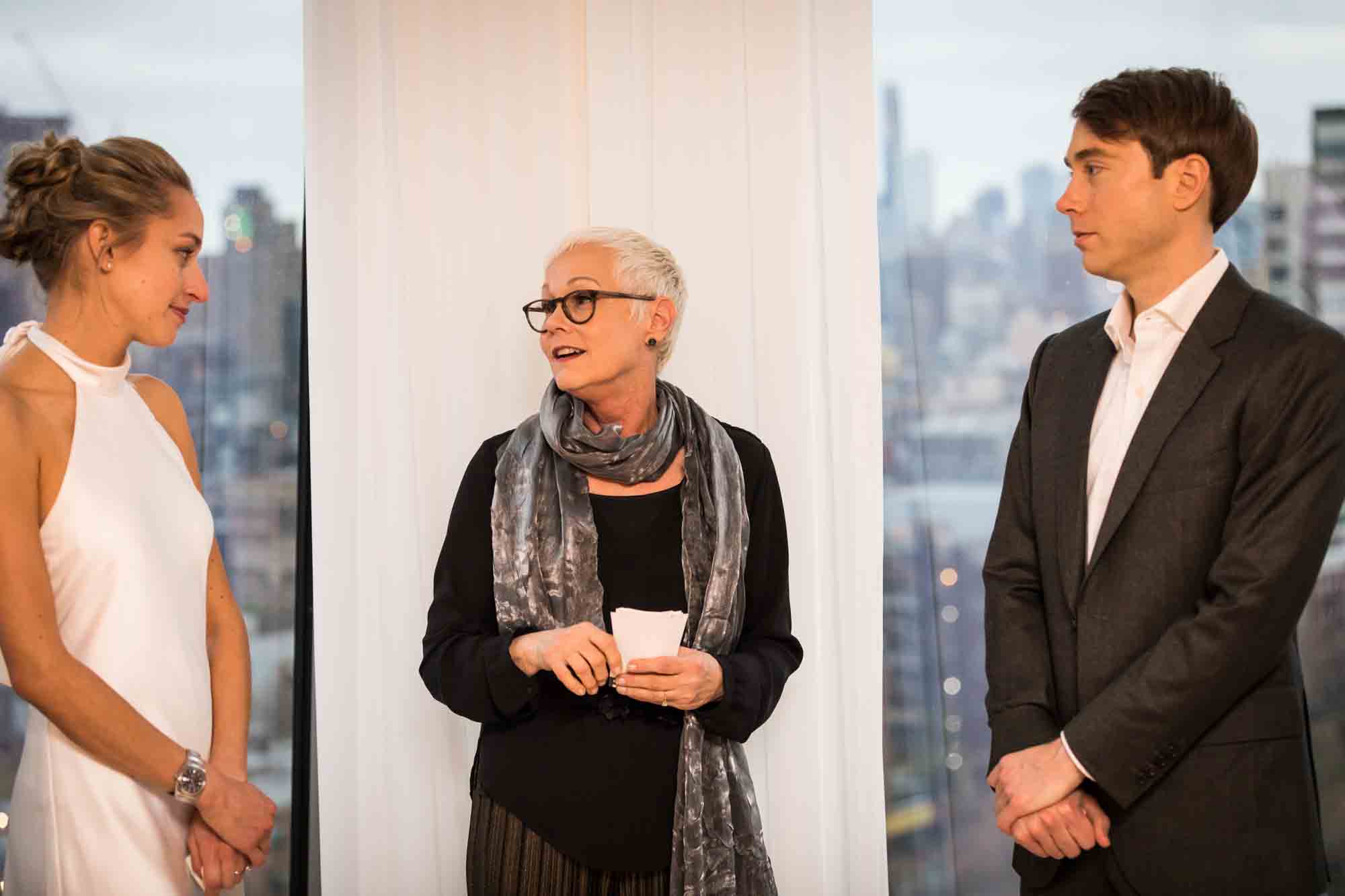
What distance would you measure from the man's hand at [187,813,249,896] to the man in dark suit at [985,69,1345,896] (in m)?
1.25

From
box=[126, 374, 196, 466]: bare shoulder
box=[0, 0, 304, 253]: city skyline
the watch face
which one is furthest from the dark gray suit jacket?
box=[0, 0, 304, 253]: city skyline

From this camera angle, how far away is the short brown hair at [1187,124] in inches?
78.7

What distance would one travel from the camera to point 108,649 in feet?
6.02

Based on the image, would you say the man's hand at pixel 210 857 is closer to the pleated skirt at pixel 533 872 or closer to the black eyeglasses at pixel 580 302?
the pleated skirt at pixel 533 872

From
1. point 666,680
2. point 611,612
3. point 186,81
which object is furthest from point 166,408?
point 186,81

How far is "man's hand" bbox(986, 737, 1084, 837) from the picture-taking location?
6.18 feet

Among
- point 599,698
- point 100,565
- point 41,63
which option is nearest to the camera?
point 100,565

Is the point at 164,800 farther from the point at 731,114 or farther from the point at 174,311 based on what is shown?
the point at 731,114

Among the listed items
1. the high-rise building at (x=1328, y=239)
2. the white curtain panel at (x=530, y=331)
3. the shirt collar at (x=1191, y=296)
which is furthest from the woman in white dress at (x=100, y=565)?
the high-rise building at (x=1328, y=239)

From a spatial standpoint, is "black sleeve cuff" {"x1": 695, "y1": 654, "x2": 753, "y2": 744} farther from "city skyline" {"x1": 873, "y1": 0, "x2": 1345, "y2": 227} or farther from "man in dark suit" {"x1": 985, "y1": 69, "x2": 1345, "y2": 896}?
"city skyline" {"x1": 873, "y1": 0, "x2": 1345, "y2": 227}

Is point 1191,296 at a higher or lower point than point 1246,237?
lower

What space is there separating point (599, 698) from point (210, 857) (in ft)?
2.31

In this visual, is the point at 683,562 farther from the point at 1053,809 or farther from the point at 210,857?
the point at 210,857

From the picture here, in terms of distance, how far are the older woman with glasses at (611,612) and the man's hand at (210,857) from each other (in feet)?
1.47
